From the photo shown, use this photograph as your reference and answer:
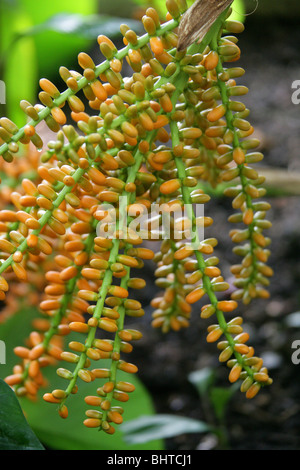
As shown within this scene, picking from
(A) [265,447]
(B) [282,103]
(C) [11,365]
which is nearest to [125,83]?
(C) [11,365]

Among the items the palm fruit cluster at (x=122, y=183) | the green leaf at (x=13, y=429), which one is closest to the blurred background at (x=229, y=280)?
the palm fruit cluster at (x=122, y=183)

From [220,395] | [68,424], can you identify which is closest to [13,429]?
[68,424]

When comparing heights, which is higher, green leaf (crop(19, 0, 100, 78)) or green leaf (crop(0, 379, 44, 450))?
green leaf (crop(19, 0, 100, 78))

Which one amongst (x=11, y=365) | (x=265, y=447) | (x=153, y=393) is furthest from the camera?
(x=153, y=393)

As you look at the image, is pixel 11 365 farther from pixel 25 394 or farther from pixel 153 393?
pixel 153 393

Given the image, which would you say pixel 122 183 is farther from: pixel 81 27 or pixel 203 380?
pixel 81 27

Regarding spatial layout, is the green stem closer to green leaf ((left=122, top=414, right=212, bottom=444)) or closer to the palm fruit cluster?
the palm fruit cluster

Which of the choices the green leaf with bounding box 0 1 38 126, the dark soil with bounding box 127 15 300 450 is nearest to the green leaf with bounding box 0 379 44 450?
the dark soil with bounding box 127 15 300 450
